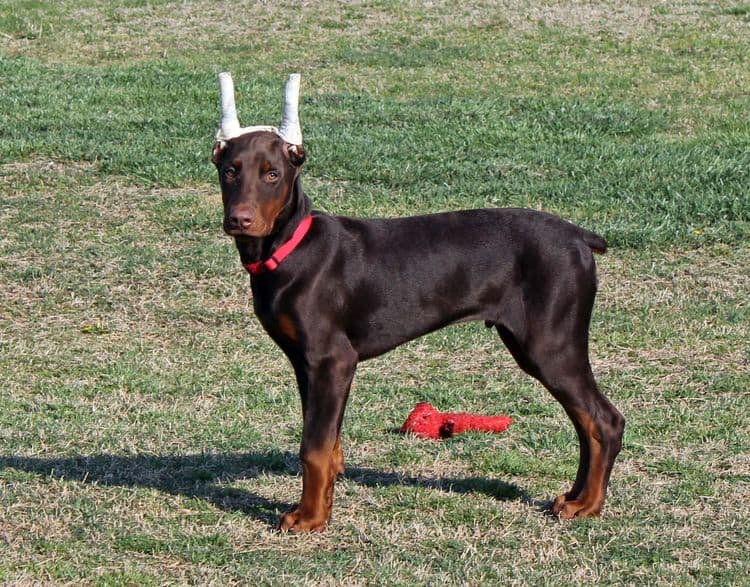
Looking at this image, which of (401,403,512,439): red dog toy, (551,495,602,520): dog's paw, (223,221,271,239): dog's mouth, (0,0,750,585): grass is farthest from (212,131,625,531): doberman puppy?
(401,403,512,439): red dog toy

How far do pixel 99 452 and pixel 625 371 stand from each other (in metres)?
3.02

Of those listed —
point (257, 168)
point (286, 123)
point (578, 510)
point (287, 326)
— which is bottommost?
point (578, 510)

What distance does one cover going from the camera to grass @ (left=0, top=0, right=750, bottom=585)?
5.25 m

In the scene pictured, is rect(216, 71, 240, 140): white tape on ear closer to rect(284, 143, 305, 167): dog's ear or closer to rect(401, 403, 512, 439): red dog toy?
rect(284, 143, 305, 167): dog's ear

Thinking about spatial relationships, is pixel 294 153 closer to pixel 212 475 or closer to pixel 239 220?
pixel 239 220

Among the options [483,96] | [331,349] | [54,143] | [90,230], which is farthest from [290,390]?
[483,96]

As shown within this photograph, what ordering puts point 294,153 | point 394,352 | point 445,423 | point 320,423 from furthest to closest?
point 394,352, point 445,423, point 320,423, point 294,153

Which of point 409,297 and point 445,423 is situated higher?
point 409,297

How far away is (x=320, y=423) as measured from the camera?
516cm

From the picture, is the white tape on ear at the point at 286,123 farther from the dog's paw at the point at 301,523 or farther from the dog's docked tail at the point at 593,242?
the dog's paw at the point at 301,523

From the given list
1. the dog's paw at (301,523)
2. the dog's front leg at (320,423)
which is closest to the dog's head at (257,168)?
the dog's front leg at (320,423)

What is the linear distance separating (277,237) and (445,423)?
70.0 inches

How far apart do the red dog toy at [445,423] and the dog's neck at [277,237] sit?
170cm

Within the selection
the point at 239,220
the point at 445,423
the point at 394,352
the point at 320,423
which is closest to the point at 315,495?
the point at 320,423
